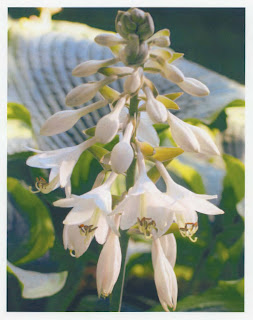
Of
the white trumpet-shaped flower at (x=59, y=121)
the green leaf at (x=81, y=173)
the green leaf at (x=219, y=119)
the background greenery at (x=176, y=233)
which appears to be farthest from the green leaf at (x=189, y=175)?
the white trumpet-shaped flower at (x=59, y=121)

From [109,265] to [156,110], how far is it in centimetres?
41

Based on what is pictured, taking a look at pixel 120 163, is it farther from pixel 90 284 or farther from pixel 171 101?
pixel 90 284

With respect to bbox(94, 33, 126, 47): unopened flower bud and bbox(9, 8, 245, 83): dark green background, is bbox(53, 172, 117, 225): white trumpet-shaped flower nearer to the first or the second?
bbox(94, 33, 126, 47): unopened flower bud

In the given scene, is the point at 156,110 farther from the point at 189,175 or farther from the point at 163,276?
the point at 189,175

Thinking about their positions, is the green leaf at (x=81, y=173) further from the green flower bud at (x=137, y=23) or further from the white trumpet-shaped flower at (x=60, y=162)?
the green flower bud at (x=137, y=23)

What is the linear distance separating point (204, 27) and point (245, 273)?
899mm

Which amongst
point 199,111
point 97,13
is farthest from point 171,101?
point 97,13

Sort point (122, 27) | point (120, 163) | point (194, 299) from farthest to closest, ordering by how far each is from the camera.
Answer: point (194, 299) < point (122, 27) < point (120, 163)

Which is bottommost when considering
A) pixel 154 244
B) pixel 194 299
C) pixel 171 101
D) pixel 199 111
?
pixel 194 299

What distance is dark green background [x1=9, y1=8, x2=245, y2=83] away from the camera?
5.08 feet

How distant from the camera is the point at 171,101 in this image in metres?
1.14

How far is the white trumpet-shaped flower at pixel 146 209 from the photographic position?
101 cm

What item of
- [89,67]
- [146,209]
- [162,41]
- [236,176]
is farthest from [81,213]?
[236,176]

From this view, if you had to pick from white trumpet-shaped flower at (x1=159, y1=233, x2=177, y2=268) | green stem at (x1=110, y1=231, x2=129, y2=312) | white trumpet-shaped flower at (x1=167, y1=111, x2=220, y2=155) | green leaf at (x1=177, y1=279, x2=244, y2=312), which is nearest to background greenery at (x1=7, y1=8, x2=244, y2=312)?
green leaf at (x1=177, y1=279, x2=244, y2=312)
